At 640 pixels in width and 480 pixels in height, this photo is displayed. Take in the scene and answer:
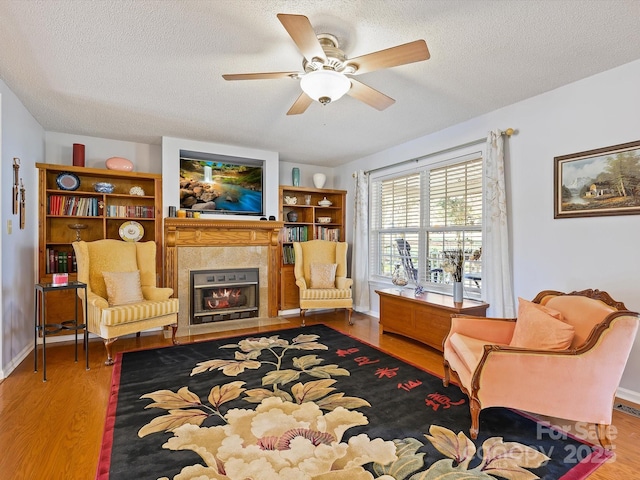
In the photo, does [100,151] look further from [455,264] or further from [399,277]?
[455,264]

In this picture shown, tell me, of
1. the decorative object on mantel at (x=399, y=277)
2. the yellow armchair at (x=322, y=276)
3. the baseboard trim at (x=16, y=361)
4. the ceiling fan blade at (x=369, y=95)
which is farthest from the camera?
the yellow armchair at (x=322, y=276)

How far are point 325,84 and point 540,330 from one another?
2.09 meters

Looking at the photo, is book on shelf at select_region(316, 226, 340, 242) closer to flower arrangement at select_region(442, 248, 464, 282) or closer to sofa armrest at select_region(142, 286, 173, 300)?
flower arrangement at select_region(442, 248, 464, 282)

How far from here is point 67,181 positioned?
4.07 m

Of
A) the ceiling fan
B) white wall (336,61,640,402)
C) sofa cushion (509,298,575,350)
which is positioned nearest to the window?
white wall (336,61,640,402)

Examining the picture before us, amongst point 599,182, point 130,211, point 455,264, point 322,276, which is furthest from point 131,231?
point 599,182

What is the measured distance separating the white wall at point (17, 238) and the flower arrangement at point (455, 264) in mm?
4182

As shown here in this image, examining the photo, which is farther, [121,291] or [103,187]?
[103,187]

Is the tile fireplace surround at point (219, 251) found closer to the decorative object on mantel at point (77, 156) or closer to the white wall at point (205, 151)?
the white wall at point (205, 151)

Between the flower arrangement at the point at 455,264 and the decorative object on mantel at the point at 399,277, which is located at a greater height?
the flower arrangement at the point at 455,264

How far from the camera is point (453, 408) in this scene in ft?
7.63

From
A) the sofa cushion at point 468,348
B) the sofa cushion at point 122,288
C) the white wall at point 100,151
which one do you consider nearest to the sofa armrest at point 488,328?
the sofa cushion at point 468,348

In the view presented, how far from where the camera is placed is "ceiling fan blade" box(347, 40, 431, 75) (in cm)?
184

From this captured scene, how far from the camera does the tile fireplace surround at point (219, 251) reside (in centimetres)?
438
